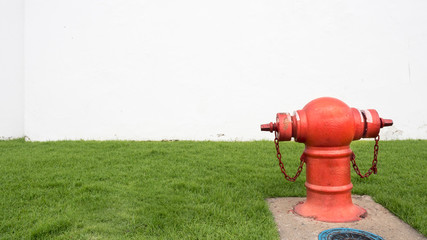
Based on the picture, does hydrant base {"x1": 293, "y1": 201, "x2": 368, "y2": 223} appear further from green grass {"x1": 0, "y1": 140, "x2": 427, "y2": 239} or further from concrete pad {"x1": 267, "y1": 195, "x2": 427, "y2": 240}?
green grass {"x1": 0, "y1": 140, "x2": 427, "y2": 239}

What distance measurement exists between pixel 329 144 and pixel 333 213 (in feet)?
1.89

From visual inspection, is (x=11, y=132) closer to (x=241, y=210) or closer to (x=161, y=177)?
(x=161, y=177)

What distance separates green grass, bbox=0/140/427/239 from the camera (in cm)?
278

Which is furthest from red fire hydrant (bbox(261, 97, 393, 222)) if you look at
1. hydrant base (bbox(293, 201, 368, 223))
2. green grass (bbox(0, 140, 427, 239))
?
green grass (bbox(0, 140, 427, 239))

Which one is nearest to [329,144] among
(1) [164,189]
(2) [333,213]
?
(2) [333,213]

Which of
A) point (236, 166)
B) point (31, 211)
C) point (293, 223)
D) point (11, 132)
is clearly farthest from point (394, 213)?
point (11, 132)

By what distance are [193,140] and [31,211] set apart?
423cm

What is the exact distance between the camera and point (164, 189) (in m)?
3.78

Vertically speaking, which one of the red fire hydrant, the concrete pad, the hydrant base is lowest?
the concrete pad

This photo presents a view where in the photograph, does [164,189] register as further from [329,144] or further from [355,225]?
[355,225]

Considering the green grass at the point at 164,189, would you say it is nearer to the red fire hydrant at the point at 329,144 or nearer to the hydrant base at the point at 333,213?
the hydrant base at the point at 333,213

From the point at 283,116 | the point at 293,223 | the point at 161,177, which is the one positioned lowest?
the point at 293,223

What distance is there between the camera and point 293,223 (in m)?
2.87

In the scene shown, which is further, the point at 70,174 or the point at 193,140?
the point at 193,140
